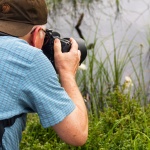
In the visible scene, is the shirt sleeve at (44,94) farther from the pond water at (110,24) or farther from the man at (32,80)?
the pond water at (110,24)

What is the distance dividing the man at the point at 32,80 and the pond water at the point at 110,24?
2439 millimetres

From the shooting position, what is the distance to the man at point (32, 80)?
1437mm

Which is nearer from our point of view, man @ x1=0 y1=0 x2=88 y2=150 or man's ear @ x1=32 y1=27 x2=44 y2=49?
man @ x1=0 y1=0 x2=88 y2=150

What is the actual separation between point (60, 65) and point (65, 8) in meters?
3.89

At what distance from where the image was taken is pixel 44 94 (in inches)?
57.0

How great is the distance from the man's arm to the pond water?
7.80ft

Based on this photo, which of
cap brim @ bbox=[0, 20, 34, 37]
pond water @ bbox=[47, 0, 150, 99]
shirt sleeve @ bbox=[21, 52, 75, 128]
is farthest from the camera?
pond water @ bbox=[47, 0, 150, 99]

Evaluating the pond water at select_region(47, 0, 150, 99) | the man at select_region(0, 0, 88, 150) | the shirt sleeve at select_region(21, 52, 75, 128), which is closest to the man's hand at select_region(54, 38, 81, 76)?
the man at select_region(0, 0, 88, 150)

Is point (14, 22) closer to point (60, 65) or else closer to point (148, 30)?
point (60, 65)

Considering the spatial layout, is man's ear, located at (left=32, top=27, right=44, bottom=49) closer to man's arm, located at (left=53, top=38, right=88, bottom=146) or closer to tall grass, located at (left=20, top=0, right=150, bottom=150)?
man's arm, located at (left=53, top=38, right=88, bottom=146)

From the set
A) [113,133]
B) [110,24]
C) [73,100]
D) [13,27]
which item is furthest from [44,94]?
[110,24]

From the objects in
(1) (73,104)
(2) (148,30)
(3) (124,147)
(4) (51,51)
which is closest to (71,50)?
(4) (51,51)

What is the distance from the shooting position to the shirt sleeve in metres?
1.44

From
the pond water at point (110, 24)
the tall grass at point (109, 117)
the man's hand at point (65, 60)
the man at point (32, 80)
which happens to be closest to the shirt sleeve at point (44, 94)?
the man at point (32, 80)
